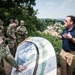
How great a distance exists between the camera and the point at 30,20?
1988cm

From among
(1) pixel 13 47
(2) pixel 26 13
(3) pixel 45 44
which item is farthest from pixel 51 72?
(2) pixel 26 13

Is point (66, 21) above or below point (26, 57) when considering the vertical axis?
above

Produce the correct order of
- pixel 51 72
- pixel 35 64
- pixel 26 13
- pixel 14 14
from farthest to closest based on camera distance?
pixel 26 13, pixel 14 14, pixel 35 64, pixel 51 72

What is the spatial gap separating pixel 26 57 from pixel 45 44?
2.11 feet

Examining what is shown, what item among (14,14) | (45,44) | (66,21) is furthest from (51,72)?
(14,14)

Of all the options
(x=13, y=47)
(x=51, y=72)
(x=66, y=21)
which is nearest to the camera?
(x=51, y=72)

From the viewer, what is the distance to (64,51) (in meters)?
6.26

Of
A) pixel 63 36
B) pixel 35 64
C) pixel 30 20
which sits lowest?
pixel 30 20

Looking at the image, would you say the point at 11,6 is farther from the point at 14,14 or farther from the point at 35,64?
the point at 35,64

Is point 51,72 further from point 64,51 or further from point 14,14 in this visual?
point 14,14

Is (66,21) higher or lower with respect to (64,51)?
higher

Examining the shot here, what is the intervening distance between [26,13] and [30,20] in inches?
31.6

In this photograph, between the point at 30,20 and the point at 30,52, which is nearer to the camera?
the point at 30,52

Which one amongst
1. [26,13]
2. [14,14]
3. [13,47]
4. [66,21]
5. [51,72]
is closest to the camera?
[51,72]
